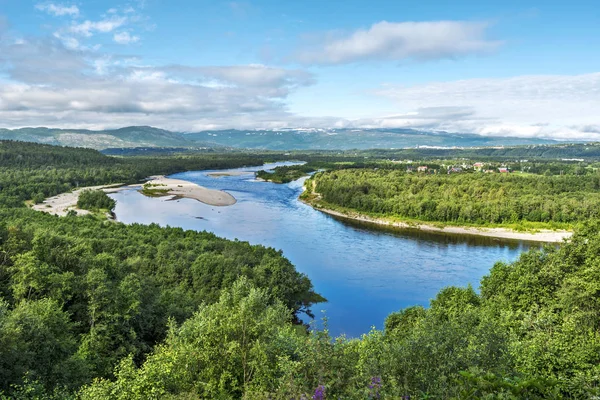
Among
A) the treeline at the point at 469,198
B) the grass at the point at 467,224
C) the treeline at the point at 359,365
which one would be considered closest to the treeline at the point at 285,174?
Result: the treeline at the point at 469,198

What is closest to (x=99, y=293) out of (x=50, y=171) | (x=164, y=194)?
(x=164, y=194)

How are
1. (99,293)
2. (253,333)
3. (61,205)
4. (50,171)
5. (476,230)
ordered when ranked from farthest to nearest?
1. (50,171)
2. (61,205)
3. (476,230)
4. (99,293)
5. (253,333)

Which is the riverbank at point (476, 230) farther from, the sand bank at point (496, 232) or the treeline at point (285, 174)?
the treeline at point (285, 174)

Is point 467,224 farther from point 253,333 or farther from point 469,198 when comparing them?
point 253,333

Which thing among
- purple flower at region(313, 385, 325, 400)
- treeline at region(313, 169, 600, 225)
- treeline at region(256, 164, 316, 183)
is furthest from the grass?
purple flower at region(313, 385, 325, 400)

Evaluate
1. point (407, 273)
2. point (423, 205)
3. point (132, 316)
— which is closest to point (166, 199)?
point (423, 205)

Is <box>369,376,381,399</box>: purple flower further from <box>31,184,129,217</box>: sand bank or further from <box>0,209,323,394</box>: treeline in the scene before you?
<box>31,184,129,217</box>: sand bank
